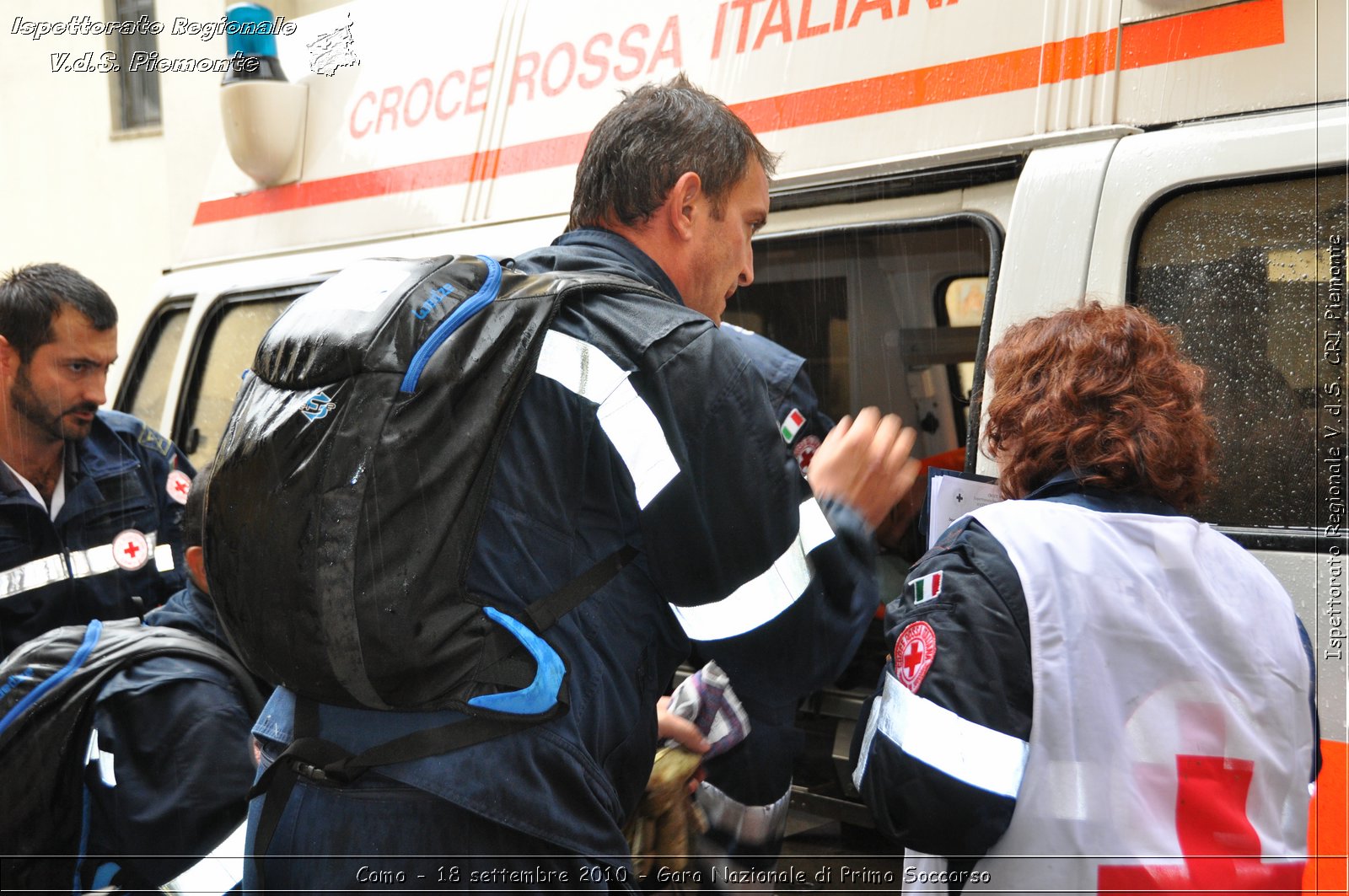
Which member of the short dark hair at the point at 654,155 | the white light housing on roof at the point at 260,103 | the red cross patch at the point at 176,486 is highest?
the white light housing on roof at the point at 260,103

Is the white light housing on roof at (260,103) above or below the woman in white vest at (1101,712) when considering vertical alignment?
above

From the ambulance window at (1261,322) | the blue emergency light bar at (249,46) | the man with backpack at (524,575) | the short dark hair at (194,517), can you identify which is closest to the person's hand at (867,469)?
the man with backpack at (524,575)

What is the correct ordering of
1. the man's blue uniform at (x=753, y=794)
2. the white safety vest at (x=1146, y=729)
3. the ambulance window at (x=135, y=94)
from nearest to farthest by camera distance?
the white safety vest at (x=1146, y=729), the man's blue uniform at (x=753, y=794), the ambulance window at (x=135, y=94)

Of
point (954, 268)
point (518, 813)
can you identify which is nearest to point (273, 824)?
point (518, 813)

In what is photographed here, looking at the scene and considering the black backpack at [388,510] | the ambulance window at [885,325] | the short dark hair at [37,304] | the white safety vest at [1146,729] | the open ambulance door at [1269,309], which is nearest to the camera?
the black backpack at [388,510]

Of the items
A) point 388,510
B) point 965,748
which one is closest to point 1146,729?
point 965,748

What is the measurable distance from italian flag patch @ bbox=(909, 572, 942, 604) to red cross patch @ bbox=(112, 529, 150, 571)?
8.39ft

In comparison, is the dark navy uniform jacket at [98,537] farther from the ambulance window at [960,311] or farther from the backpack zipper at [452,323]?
the ambulance window at [960,311]

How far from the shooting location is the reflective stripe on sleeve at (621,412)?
1.45 metres

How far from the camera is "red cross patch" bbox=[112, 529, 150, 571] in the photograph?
333cm

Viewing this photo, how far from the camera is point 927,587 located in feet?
5.41

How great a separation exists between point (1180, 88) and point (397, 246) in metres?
2.53

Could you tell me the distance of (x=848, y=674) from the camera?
3.35 meters

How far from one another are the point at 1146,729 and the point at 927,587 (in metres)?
0.34
